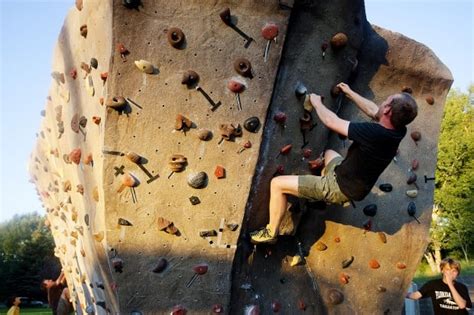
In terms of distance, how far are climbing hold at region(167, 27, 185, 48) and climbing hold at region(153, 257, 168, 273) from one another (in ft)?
4.76

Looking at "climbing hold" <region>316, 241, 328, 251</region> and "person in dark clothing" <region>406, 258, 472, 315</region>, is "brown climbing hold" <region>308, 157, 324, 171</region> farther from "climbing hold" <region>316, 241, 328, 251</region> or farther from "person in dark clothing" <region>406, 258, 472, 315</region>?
"person in dark clothing" <region>406, 258, 472, 315</region>

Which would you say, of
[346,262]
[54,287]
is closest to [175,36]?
[346,262]

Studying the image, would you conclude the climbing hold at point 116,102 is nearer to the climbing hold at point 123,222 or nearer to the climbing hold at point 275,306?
the climbing hold at point 123,222

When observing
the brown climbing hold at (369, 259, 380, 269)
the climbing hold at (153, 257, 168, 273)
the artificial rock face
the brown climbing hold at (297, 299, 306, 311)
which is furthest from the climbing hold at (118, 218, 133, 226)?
the brown climbing hold at (369, 259, 380, 269)

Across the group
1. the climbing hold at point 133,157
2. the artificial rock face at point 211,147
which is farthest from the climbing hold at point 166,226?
the climbing hold at point 133,157

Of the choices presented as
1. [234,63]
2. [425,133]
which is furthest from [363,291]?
[234,63]

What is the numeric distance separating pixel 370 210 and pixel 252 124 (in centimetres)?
155

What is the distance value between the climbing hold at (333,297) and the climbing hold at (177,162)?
1.82 meters

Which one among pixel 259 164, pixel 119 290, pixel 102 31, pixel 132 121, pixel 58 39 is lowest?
pixel 119 290

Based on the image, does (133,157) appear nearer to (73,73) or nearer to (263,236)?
(263,236)

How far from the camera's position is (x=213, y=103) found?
3.23 meters

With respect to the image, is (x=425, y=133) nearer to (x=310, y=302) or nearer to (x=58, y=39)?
(x=310, y=302)

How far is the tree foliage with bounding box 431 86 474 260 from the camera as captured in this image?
69.1 feet

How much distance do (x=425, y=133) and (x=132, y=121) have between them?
2.93 m
